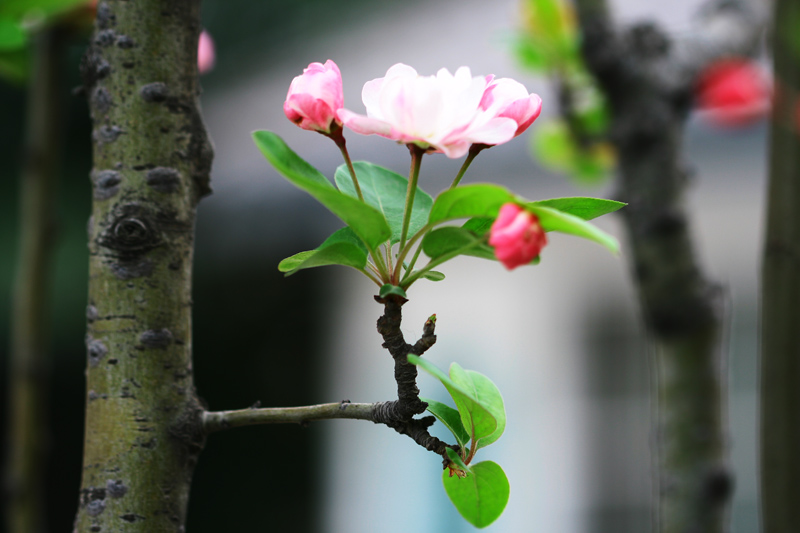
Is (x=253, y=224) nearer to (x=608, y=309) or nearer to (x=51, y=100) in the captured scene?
(x=608, y=309)

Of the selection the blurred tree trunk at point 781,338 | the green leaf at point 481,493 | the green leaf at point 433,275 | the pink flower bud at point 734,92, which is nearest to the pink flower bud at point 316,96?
the green leaf at point 433,275

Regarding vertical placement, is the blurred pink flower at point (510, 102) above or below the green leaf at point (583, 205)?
above

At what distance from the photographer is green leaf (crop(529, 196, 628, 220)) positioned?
0.37 metres

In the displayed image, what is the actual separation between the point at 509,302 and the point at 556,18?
7.83ft

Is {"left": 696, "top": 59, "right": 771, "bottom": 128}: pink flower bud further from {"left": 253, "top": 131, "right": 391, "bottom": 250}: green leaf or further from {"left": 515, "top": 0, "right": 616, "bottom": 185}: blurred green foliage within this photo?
{"left": 253, "top": 131, "right": 391, "bottom": 250}: green leaf

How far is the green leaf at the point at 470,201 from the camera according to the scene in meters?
0.33

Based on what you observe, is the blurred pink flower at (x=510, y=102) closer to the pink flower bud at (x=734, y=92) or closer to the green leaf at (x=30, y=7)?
the green leaf at (x=30, y=7)

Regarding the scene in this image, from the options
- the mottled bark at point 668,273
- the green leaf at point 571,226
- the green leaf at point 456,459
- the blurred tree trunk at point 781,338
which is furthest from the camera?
the mottled bark at point 668,273

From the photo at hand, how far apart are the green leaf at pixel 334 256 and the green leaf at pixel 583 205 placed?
100 mm

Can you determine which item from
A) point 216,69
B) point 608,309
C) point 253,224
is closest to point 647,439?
point 608,309

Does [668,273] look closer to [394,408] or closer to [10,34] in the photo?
[394,408]

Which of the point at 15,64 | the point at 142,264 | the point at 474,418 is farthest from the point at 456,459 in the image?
the point at 15,64

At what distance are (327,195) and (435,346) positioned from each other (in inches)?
123

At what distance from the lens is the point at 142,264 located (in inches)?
18.1
